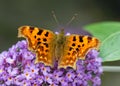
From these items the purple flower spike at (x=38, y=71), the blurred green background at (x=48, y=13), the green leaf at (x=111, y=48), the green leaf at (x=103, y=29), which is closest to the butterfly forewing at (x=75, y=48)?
the purple flower spike at (x=38, y=71)

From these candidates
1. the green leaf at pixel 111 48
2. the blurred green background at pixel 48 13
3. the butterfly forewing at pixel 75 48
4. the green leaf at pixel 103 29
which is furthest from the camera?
the blurred green background at pixel 48 13

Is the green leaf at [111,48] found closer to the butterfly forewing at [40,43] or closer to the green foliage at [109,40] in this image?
the green foliage at [109,40]

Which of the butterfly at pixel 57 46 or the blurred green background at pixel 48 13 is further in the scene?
the blurred green background at pixel 48 13

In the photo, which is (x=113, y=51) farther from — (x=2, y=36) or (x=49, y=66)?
(x=2, y=36)

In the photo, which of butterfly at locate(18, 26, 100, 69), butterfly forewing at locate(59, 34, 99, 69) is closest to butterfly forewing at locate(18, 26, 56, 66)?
butterfly at locate(18, 26, 100, 69)

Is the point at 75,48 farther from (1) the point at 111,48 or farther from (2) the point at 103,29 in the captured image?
(2) the point at 103,29

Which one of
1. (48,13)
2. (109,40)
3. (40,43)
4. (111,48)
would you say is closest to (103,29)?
(109,40)

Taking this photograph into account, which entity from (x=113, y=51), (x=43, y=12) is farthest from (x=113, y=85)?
(x=113, y=51)
